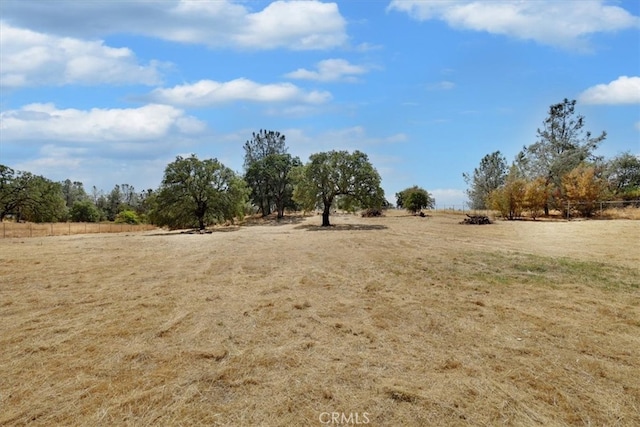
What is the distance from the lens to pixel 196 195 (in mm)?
34906

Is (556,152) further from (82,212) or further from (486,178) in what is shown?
(82,212)

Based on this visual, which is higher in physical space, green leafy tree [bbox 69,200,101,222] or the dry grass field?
green leafy tree [bbox 69,200,101,222]

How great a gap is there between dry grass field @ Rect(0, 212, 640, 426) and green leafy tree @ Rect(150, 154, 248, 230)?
2277 centimetres

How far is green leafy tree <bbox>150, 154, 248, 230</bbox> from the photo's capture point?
3388 centimetres

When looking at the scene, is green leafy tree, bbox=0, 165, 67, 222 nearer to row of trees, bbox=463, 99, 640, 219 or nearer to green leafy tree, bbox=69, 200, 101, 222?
green leafy tree, bbox=69, 200, 101, 222

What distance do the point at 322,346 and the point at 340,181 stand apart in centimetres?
2897

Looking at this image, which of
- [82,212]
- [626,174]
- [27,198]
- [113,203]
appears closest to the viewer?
[27,198]

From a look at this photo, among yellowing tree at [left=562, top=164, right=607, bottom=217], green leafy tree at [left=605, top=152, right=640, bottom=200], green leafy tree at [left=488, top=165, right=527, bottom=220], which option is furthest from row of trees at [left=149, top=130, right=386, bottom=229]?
green leafy tree at [left=605, top=152, right=640, bottom=200]

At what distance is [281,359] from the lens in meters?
5.24

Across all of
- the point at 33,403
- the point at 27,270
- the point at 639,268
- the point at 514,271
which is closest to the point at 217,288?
the point at 33,403

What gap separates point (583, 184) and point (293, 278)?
34528 millimetres

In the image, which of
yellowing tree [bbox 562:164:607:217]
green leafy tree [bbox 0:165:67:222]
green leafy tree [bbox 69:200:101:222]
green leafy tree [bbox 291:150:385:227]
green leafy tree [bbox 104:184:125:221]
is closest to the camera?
green leafy tree [bbox 291:150:385:227]

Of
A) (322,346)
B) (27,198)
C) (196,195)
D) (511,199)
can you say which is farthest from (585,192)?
(27,198)

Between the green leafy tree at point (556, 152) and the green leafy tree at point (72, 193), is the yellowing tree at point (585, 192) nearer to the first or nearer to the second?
the green leafy tree at point (556, 152)
